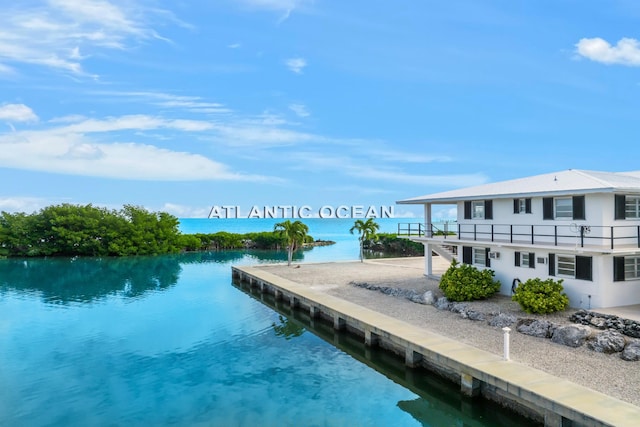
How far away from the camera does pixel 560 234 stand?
20.9 meters

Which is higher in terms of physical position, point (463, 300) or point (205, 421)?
point (463, 300)

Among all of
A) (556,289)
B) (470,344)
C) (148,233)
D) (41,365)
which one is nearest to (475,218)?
(556,289)

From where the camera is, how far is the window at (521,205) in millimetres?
22625

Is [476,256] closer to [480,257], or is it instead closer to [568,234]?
[480,257]

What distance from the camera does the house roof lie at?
62.6 feet

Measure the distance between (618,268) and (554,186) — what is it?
4353mm

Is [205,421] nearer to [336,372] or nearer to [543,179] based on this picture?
[336,372]

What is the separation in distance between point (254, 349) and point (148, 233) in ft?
181

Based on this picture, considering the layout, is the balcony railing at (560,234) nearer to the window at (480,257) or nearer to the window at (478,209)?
the window at (478,209)

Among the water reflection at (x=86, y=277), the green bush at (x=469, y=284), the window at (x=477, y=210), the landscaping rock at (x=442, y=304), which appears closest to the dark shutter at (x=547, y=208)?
the green bush at (x=469, y=284)

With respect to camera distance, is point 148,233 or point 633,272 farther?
point 148,233

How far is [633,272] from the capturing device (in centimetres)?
2012

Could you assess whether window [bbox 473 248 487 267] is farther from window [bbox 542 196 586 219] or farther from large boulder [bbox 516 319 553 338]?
large boulder [bbox 516 319 553 338]

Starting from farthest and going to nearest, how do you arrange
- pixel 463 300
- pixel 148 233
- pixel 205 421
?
pixel 148 233 < pixel 463 300 < pixel 205 421
